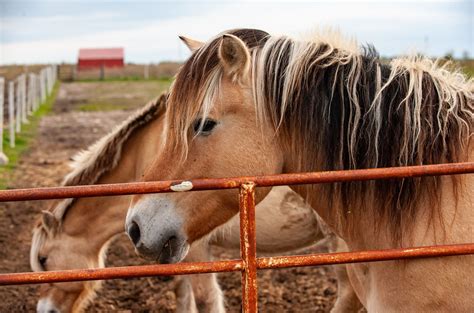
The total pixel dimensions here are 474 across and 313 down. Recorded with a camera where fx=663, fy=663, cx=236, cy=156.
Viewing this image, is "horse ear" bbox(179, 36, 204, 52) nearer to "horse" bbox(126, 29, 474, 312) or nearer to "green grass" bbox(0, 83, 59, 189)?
"horse" bbox(126, 29, 474, 312)

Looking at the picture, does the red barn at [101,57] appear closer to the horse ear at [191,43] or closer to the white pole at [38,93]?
the white pole at [38,93]

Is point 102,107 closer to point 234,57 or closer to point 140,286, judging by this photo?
point 140,286

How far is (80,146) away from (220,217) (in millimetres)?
12455

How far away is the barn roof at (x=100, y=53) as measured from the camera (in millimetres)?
67938

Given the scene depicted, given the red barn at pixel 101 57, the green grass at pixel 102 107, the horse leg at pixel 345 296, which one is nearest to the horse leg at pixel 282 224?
the horse leg at pixel 345 296

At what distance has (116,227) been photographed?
5.50 metres

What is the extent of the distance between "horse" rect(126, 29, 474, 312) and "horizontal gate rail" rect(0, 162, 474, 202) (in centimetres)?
21

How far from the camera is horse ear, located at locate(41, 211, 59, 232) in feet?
17.7

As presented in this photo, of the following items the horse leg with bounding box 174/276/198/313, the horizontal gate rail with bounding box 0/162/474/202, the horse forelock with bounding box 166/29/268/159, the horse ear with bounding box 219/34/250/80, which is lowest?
the horse leg with bounding box 174/276/198/313

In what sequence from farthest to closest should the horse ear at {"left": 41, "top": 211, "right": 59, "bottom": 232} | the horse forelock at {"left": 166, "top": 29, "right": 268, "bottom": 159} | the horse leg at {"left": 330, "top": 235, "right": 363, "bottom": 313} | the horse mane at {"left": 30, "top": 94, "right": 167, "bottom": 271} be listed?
the horse mane at {"left": 30, "top": 94, "right": 167, "bottom": 271} < the horse ear at {"left": 41, "top": 211, "right": 59, "bottom": 232} < the horse leg at {"left": 330, "top": 235, "right": 363, "bottom": 313} < the horse forelock at {"left": 166, "top": 29, "right": 268, "bottom": 159}

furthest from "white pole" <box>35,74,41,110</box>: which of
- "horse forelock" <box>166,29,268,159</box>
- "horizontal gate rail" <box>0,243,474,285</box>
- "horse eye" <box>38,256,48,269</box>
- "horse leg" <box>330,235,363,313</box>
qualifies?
"horizontal gate rail" <box>0,243,474,285</box>

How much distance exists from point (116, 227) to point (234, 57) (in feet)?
9.54

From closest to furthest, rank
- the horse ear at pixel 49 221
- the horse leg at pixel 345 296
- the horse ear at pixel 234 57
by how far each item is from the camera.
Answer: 1. the horse ear at pixel 234 57
2. the horse leg at pixel 345 296
3. the horse ear at pixel 49 221

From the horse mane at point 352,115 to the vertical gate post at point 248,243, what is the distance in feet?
1.34
